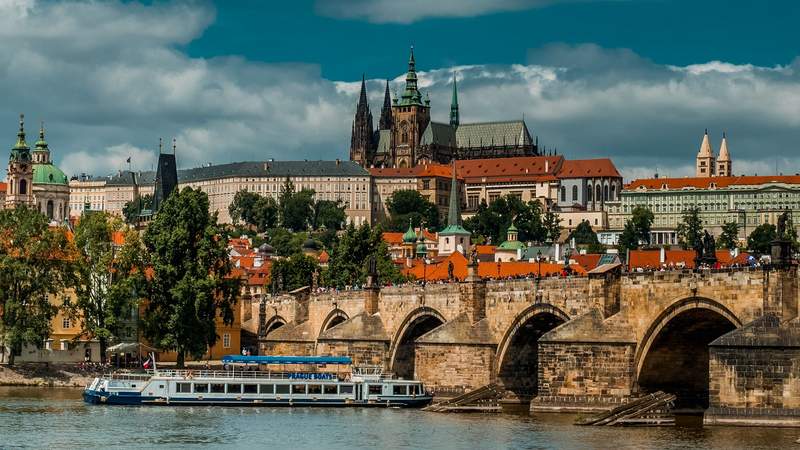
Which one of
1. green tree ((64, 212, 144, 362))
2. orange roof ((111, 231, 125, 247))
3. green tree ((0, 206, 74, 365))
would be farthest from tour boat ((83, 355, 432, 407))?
orange roof ((111, 231, 125, 247))

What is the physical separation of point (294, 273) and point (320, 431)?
79942 millimetres

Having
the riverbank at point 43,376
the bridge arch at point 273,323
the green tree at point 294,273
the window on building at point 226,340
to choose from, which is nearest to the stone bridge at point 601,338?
the riverbank at point 43,376

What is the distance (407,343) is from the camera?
280ft

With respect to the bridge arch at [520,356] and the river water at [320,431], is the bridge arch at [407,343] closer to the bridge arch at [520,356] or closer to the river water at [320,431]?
the river water at [320,431]

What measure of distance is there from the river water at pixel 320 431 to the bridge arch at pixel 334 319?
1975 centimetres

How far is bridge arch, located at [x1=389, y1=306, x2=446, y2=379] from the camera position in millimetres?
83688

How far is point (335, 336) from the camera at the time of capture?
87000 mm

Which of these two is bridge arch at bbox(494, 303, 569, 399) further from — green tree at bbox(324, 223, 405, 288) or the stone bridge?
green tree at bbox(324, 223, 405, 288)

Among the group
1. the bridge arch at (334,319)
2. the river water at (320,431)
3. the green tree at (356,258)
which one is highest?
the green tree at (356,258)

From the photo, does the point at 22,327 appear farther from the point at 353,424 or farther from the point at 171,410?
the point at 353,424

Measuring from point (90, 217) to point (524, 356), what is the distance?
110 feet

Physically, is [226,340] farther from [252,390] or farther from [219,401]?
[219,401]

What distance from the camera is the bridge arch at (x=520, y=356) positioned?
234 ft

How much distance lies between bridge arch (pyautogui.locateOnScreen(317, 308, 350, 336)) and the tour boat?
16288 mm
